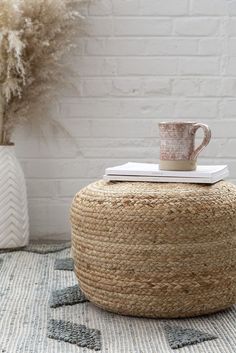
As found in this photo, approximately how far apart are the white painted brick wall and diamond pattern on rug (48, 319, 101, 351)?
1089 millimetres

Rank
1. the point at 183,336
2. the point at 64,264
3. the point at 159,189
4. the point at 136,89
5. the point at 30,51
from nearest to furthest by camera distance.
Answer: the point at 183,336, the point at 159,189, the point at 64,264, the point at 30,51, the point at 136,89

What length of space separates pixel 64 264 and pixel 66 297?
0.41 metres

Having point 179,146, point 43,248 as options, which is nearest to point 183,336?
point 179,146

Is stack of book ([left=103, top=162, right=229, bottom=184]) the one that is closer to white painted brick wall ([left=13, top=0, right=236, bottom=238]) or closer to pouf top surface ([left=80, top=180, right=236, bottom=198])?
pouf top surface ([left=80, top=180, right=236, bottom=198])

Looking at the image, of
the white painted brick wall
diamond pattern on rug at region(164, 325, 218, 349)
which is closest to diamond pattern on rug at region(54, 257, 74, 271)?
the white painted brick wall

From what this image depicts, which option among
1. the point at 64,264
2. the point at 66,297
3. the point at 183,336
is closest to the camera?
the point at 183,336

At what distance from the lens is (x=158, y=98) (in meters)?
2.48

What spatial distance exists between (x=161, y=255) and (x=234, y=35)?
1.34 meters

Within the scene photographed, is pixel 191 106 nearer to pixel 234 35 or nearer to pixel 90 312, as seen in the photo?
pixel 234 35

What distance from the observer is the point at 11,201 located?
2.32m

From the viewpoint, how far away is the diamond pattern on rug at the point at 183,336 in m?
1.34

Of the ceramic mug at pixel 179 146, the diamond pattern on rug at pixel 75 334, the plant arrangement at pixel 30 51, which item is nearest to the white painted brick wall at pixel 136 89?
the plant arrangement at pixel 30 51

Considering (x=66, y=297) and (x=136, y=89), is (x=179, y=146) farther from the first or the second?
(x=136, y=89)

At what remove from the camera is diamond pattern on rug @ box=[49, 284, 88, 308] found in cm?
163
